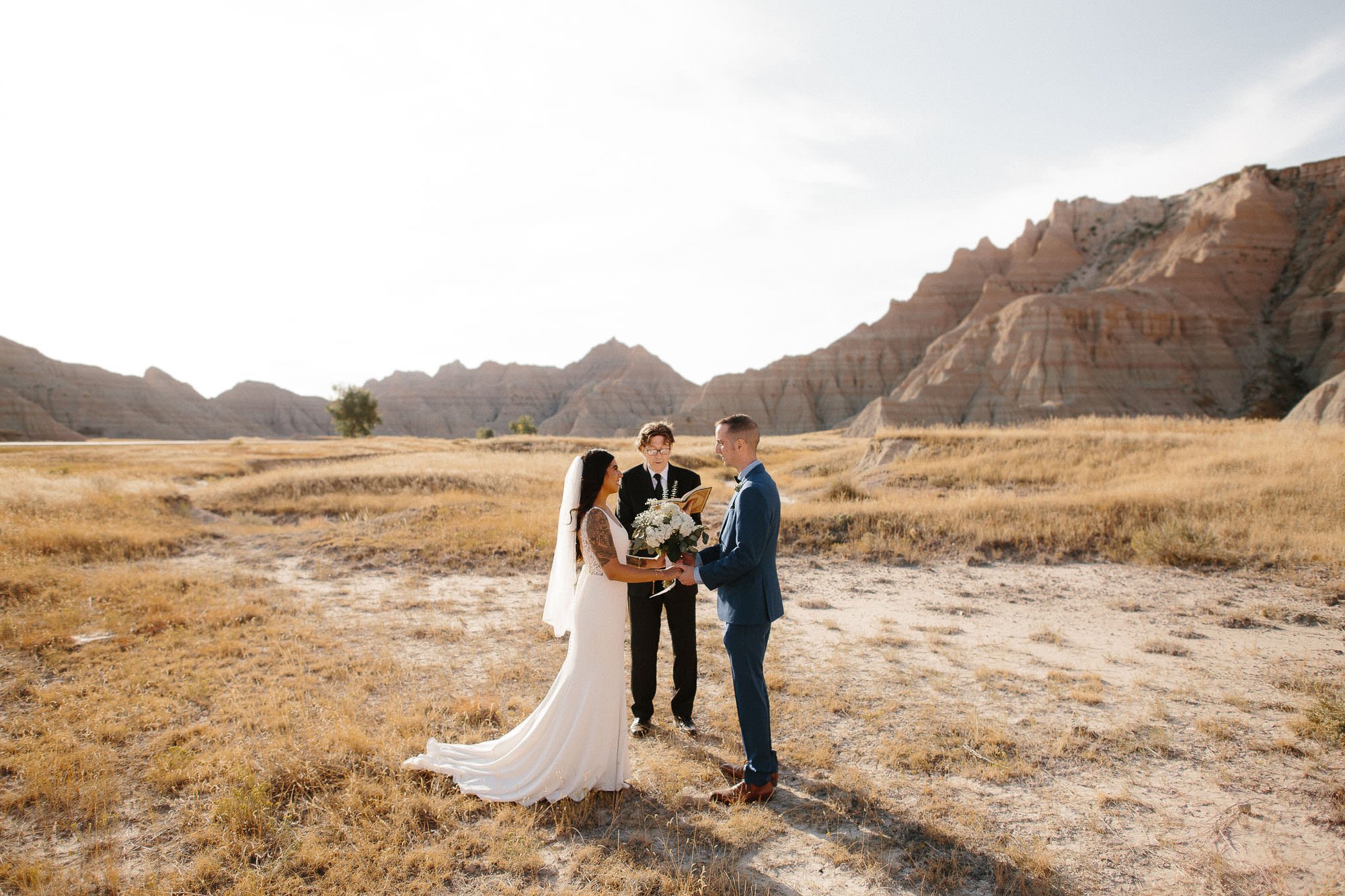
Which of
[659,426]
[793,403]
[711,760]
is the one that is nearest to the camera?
[711,760]

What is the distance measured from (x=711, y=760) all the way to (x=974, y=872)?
191cm

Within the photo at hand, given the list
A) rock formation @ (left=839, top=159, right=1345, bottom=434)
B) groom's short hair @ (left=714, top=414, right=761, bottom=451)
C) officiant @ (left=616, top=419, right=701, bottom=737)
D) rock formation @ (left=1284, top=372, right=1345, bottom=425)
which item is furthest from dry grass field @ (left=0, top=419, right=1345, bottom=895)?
rock formation @ (left=839, top=159, right=1345, bottom=434)

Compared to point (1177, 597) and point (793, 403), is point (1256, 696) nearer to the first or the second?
point (1177, 597)

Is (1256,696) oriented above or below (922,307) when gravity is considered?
below

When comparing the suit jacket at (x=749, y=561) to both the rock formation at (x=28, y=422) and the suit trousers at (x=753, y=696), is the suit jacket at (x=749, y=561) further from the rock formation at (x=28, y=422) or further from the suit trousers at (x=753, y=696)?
the rock formation at (x=28, y=422)

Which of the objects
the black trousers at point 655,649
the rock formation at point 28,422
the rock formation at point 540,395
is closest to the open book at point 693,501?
the black trousers at point 655,649

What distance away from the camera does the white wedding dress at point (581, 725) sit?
14.3 ft

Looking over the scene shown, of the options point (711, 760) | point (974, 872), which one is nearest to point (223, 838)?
point (711, 760)

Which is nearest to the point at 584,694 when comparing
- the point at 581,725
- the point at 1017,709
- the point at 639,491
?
the point at 581,725

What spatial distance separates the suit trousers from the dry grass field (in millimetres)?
281

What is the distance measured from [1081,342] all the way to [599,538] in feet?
224

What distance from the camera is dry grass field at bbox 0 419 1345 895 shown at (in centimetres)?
374

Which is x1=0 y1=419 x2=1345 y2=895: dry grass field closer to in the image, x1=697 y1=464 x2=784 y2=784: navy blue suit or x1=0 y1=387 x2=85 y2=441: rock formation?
x1=697 y1=464 x2=784 y2=784: navy blue suit

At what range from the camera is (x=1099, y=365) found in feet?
192
